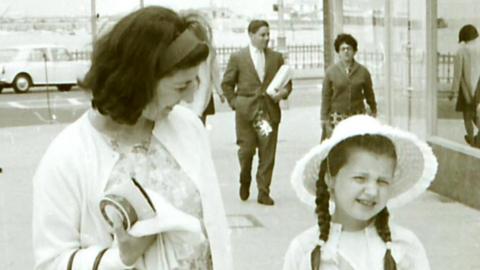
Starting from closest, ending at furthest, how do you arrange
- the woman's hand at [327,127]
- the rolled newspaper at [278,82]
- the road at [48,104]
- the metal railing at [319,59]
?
the rolled newspaper at [278,82] < the woman's hand at [327,127] < the metal railing at [319,59] < the road at [48,104]

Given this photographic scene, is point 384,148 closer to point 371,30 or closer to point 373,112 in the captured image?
point 373,112

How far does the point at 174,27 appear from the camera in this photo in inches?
106

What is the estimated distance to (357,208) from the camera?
2.90 meters

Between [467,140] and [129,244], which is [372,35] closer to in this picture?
[467,140]

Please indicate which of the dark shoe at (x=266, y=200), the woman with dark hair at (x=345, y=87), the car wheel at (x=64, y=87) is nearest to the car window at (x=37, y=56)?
the car wheel at (x=64, y=87)

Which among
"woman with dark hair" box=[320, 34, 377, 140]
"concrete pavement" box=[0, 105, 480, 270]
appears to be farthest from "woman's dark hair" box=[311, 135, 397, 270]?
"woman with dark hair" box=[320, 34, 377, 140]

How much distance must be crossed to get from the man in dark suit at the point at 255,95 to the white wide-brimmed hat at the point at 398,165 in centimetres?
601

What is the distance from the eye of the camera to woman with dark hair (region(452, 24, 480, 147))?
9406 millimetres

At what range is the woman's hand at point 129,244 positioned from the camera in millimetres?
2541

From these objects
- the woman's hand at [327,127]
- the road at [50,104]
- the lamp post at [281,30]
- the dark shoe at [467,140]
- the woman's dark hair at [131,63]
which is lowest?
the road at [50,104]

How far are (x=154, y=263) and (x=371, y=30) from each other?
35.3 ft

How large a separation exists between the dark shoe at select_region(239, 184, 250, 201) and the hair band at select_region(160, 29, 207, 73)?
6865 millimetres

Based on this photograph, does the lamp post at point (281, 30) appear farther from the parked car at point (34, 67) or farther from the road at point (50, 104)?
the parked car at point (34, 67)

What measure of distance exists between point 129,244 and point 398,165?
93 cm
